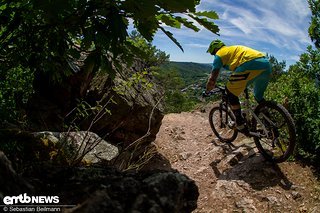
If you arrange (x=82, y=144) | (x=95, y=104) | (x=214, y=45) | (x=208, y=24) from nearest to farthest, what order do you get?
(x=208, y=24)
(x=82, y=144)
(x=214, y=45)
(x=95, y=104)

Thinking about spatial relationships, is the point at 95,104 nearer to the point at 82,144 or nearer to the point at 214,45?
the point at 214,45

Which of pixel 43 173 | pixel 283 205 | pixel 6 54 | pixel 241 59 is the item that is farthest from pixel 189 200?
pixel 241 59

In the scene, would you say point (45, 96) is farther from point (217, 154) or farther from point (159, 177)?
point (159, 177)

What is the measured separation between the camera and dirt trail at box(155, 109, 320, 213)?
5992 millimetres

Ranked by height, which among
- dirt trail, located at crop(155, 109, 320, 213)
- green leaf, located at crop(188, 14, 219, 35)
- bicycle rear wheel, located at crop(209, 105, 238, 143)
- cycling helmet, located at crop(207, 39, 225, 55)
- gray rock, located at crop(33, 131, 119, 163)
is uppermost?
cycling helmet, located at crop(207, 39, 225, 55)

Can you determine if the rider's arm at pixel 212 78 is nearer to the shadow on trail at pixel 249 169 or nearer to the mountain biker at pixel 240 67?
the mountain biker at pixel 240 67

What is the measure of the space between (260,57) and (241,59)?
1.28 ft

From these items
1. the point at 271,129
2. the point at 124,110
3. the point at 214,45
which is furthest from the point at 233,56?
the point at 124,110

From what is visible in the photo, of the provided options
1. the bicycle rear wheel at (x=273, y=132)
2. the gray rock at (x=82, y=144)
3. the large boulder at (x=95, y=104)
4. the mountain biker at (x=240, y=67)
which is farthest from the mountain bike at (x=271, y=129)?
the gray rock at (x=82, y=144)

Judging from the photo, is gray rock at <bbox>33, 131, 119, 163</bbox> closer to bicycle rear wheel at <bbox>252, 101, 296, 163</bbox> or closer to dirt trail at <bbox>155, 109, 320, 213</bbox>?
dirt trail at <bbox>155, 109, 320, 213</bbox>

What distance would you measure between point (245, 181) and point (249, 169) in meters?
0.41

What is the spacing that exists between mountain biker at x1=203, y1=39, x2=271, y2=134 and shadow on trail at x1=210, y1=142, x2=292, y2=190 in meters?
0.76

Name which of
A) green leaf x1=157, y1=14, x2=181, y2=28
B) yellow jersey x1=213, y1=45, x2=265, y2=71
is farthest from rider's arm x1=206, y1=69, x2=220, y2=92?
green leaf x1=157, y1=14, x2=181, y2=28

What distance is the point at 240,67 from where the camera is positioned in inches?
258
